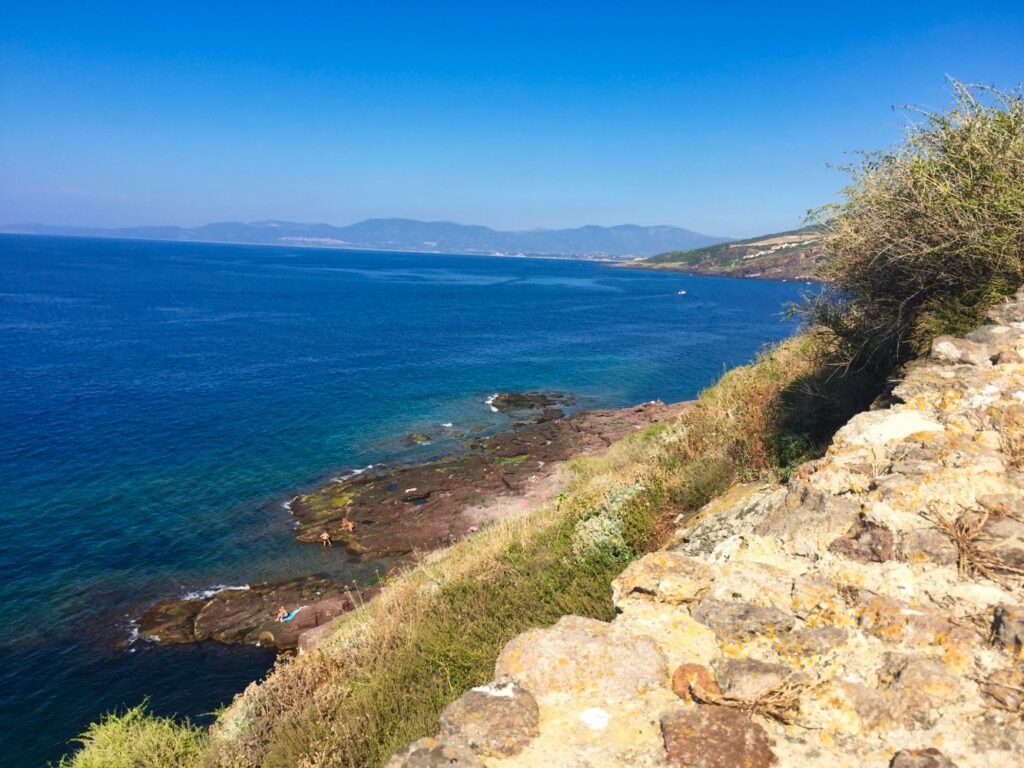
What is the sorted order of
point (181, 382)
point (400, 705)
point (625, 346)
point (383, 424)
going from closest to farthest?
point (400, 705)
point (383, 424)
point (181, 382)
point (625, 346)

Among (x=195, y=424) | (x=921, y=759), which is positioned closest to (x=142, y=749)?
(x=921, y=759)

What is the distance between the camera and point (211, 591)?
71.1ft

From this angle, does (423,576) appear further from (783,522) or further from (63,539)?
(63,539)

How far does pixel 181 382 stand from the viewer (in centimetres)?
4716

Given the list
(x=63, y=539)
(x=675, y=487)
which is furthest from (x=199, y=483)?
(x=675, y=487)

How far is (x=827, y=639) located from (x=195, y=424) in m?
40.3

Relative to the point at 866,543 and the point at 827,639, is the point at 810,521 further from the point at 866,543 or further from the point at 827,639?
the point at 827,639

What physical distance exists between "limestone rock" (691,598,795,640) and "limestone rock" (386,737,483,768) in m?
1.92

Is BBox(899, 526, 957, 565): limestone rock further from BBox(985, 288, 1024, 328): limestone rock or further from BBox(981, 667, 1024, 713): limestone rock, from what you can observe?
BBox(985, 288, 1024, 328): limestone rock

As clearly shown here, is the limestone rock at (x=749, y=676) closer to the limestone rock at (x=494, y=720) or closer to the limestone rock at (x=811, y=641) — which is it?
the limestone rock at (x=811, y=641)

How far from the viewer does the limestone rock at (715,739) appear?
126 inches

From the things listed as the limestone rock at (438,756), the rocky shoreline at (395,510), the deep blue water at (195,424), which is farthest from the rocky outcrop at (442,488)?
the limestone rock at (438,756)

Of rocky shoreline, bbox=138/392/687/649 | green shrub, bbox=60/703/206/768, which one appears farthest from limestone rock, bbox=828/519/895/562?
rocky shoreline, bbox=138/392/687/649

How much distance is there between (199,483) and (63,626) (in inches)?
408
